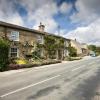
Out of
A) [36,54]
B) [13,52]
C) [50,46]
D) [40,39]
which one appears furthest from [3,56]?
[50,46]

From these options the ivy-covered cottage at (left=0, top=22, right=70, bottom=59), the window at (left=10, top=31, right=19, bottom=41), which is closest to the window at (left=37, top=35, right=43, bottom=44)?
the ivy-covered cottage at (left=0, top=22, right=70, bottom=59)

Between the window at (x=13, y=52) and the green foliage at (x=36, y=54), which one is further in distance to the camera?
the green foliage at (x=36, y=54)

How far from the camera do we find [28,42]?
96.9 feet

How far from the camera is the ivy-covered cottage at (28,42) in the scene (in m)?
25.9

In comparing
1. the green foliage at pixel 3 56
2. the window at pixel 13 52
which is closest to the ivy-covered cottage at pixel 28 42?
the window at pixel 13 52

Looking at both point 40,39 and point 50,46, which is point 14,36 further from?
point 50,46

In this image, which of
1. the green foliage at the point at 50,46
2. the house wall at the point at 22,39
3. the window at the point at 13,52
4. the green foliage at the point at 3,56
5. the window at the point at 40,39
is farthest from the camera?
the green foliage at the point at 50,46

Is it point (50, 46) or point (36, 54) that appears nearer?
point (36, 54)

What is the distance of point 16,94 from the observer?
852cm

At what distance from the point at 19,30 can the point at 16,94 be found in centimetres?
2020

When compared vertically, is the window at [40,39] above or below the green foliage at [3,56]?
above

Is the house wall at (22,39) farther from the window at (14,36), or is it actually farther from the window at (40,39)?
the window at (40,39)

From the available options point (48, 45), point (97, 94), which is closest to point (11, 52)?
point (48, 45)

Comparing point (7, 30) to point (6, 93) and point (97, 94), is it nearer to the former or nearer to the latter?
point (6, 93)
